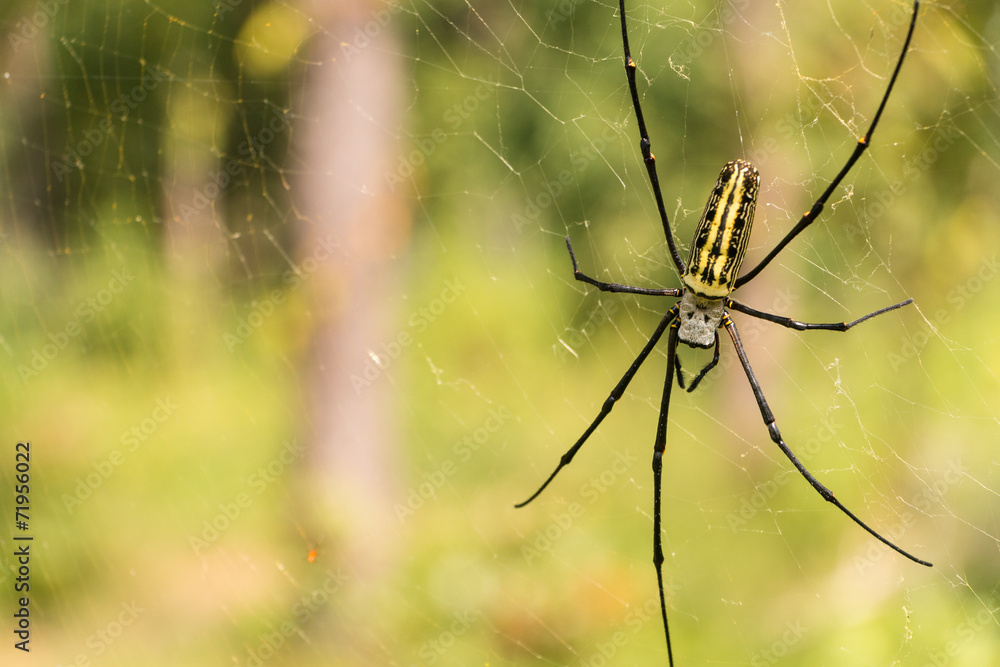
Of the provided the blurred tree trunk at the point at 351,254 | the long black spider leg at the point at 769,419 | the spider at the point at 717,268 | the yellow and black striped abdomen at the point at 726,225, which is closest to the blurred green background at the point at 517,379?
the blurred tree trunk at the point at 351,254

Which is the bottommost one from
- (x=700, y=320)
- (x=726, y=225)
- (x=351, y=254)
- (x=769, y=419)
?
(x=351, y=254)

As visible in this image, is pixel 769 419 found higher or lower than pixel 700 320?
lower

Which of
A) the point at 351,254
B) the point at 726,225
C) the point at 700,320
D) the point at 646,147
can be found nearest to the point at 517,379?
the point at 351,254

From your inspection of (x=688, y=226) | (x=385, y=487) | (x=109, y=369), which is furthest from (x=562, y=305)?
(x=109, y=369)

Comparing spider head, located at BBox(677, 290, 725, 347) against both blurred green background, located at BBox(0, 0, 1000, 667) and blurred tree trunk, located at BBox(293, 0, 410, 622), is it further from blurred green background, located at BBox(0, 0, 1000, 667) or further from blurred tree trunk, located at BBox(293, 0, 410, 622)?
blurred tree trunk, located at BBox(293, 0, 410, 622)

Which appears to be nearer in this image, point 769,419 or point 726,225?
point 726,225

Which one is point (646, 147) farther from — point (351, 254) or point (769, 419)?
point (351, 254)

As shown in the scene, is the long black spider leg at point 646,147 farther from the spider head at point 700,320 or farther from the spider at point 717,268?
the spider head at point 700,320
